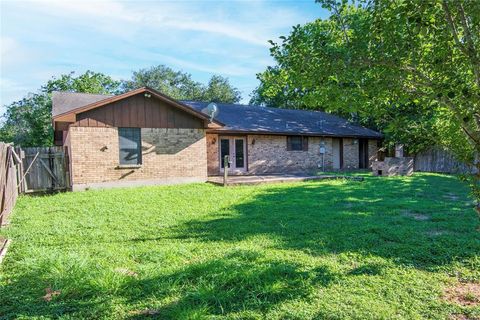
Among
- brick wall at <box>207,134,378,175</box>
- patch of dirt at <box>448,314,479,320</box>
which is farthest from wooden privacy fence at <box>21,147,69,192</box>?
patch of dirt at <box>448,314,479,320</box>

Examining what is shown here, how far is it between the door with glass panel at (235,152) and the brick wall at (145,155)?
111 inches

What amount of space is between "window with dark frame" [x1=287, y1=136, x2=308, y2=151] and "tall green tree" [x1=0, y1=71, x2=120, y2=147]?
67.1 ft

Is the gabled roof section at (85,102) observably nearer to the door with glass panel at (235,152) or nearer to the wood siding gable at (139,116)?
the wood siding gable at (139,116)

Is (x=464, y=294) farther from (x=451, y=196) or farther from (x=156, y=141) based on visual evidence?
(x=156, y=141)

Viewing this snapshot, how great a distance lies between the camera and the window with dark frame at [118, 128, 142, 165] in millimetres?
11969

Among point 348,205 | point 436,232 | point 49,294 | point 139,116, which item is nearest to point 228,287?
point 49,294

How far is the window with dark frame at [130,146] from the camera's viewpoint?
12.0m

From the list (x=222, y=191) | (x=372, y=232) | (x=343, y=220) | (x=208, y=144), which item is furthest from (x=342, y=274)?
(x=208, y=144)

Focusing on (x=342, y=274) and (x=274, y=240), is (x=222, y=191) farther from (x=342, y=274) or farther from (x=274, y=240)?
(x=342, y=274)

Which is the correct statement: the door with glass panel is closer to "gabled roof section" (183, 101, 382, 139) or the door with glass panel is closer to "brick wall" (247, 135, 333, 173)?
"brick wall" (247, 135, 333, 173)

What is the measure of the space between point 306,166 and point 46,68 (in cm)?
2667

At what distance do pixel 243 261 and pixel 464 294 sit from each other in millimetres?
2479

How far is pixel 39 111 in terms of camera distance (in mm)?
28141

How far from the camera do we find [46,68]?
30.6 meters
